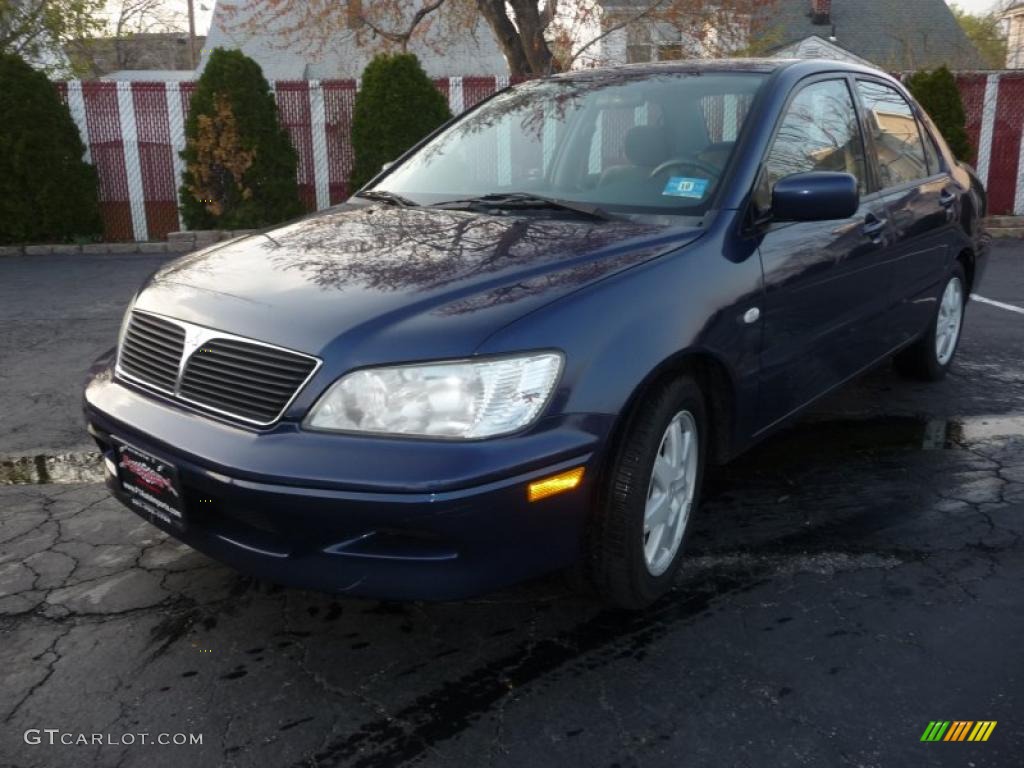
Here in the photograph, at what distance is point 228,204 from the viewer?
12.0m

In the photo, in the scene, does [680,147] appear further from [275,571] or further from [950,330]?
[950,330]

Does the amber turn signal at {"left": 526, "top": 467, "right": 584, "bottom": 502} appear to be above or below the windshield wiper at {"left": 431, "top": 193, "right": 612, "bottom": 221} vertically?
below

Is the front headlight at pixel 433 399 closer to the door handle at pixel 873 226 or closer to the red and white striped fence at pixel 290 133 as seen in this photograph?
the door handle at pixel 873 226

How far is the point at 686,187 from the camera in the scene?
323 centimetres

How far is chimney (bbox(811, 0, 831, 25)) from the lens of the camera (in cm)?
4041

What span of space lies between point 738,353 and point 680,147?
2.98 ft

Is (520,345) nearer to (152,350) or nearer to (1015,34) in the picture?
(152,350)

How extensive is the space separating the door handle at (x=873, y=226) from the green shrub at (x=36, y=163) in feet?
35.1

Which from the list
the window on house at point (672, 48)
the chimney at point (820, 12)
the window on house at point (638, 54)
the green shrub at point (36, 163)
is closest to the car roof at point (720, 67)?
the green shrub at point (36, 163)

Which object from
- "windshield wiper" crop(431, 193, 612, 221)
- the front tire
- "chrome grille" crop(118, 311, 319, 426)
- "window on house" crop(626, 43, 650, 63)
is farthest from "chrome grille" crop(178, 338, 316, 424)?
"window on house" crop(626, 43, 650, 63)

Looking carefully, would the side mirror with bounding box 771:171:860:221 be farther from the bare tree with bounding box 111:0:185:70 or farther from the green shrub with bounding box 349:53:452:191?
the bare tree with bounding box 111:0:185:70

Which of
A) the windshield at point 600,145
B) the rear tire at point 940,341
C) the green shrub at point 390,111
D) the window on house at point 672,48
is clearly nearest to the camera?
the windshield at point 600,145

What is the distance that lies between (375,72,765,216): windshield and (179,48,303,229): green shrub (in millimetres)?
8343

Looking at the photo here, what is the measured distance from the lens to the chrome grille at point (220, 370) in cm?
235
